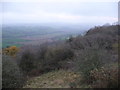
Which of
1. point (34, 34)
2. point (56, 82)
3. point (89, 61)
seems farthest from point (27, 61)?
point (34, 34)

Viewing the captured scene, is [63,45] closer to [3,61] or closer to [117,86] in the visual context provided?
[3,61]

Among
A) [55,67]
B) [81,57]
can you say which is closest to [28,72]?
[55,67]

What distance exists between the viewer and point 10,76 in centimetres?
891

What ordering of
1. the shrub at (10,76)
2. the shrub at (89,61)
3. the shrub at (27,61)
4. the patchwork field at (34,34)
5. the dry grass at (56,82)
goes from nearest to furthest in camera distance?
the shrub at (89,61)
the dry grass at (56,82)
the shrub at (10,76)
the shrub at (27,61)
the patchwork field at (34,34)

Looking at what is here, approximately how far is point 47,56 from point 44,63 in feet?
1.79

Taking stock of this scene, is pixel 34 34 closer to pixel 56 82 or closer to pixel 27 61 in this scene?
pixel 27 61

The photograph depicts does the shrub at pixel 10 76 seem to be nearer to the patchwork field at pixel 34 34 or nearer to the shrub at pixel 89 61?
the shrub at pixel 89 61

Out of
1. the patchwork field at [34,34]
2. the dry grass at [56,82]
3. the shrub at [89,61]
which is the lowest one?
the dry grass at [56,82]

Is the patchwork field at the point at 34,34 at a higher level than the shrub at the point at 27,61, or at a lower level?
higher

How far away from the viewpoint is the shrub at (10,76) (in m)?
8.70

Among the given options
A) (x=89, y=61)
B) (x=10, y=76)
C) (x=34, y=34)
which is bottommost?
(x=10, y=76)

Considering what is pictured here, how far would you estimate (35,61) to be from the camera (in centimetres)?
1535

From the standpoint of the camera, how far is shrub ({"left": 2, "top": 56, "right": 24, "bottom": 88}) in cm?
870

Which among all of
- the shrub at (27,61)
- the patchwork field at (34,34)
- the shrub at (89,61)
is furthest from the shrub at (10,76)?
the patchwork field at (34,34)
